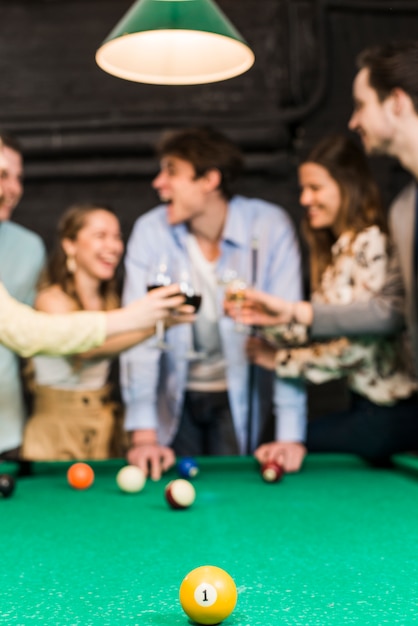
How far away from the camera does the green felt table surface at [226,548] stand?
1.13m

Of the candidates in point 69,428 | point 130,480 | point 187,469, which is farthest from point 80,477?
point 69,428

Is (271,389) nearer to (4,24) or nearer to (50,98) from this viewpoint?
(50,98)

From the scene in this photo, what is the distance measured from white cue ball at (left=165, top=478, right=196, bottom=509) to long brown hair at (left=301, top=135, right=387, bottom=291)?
4.91 feet

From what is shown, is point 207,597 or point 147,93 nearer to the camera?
point 207,597

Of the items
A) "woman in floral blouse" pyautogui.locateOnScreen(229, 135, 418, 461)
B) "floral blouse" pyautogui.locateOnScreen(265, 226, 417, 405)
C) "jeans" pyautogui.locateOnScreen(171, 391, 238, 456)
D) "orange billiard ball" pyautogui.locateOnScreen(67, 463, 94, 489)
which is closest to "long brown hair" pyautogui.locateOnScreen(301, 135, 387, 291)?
"woman in floral blouse" pyautogui.locateOnScreen(229, 135, 418, 461)

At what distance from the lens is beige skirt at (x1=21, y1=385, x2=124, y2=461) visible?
135 inches

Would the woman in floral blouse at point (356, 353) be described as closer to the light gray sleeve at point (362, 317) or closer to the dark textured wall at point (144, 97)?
the light gray sleeve at point (362, 317)

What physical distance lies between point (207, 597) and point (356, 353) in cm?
194

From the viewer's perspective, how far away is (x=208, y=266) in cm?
362

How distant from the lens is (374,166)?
461 cm

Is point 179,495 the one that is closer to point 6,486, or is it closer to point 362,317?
point 6,486

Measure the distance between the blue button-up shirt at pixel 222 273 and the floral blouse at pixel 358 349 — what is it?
0.45 metres

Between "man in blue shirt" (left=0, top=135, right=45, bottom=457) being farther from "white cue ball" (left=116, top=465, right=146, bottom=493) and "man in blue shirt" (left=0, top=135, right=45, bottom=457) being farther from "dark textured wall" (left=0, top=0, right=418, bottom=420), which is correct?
"white cue ball" (left=116, top=465, right=146, bottom=493)

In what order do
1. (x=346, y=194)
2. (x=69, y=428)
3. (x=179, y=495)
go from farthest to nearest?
(x=69, y=428)
(x=346, y=194)
(x=179, y=495)
